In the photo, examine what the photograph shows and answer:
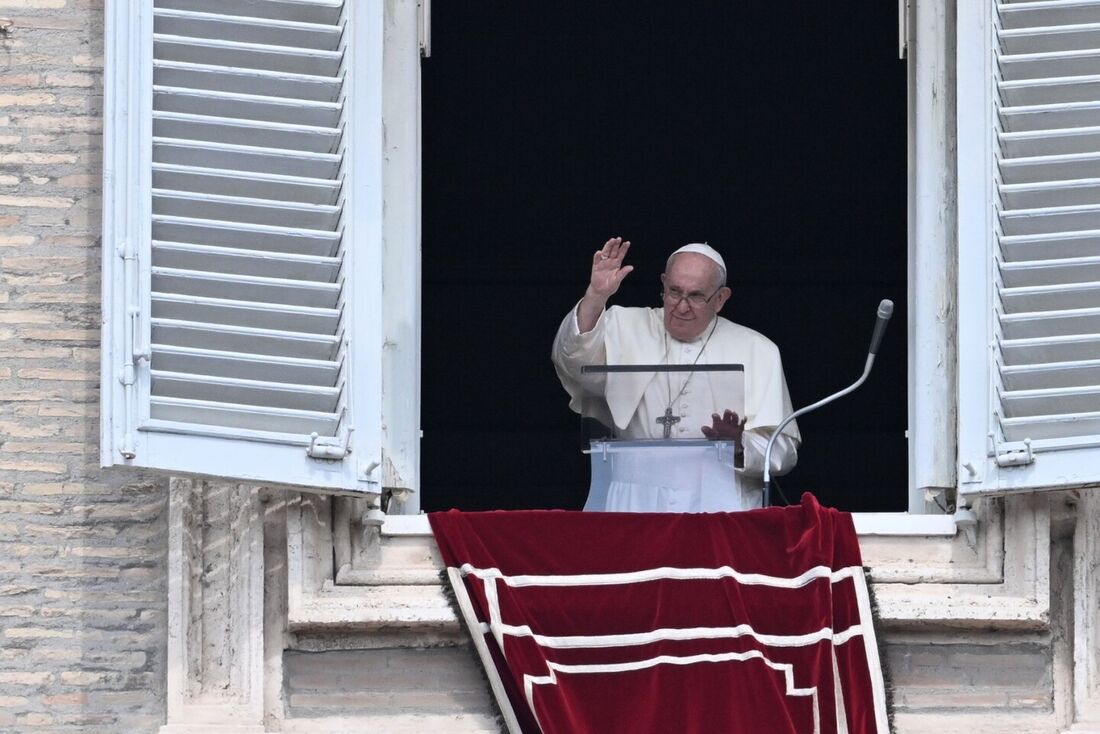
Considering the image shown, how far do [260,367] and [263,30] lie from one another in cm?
82

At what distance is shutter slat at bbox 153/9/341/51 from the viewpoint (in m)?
6.28

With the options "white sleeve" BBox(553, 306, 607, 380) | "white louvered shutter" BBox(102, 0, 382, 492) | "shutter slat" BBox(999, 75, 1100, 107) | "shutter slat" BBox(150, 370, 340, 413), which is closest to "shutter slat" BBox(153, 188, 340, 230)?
"white louvered shutter" BBox(102, 0, 382, 492)

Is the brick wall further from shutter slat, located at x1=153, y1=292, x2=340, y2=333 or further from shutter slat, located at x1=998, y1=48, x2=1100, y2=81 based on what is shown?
shutter slat, located at x1=998, y1=48, x2=1100, y2=81

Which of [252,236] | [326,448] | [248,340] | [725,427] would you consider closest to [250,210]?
[252,236]

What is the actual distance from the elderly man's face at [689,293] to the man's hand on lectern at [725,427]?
751mm

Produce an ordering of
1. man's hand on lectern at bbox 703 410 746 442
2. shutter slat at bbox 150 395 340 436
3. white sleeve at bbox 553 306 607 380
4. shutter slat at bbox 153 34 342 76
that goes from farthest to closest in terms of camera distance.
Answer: white sleeve at bbox 553 306 607 380, man's hand on lectern at bbox 703 410 746 442, shutter slat at bbox 153 34 342 76, shutter slat at bbox 150 395 340 436

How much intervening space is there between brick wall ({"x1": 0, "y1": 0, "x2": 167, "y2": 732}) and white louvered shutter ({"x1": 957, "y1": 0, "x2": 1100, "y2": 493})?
201cm

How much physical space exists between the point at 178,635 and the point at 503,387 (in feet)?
13.2

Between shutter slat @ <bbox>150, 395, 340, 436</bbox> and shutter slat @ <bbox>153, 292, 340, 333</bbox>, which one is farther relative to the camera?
shutter slat @ <bbox>153, 292, 340, 333</bbox>

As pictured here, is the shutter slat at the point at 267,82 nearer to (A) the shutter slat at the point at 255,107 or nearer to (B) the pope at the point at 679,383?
(A) the shutter slat at the point at 255,107

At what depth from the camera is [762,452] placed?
6.99m

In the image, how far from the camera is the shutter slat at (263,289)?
6148 mm

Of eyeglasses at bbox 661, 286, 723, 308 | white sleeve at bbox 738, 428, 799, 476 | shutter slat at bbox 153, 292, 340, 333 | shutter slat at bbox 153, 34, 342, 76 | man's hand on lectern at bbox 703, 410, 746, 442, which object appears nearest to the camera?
shutter slat at bbox 153, 292, 340, 333

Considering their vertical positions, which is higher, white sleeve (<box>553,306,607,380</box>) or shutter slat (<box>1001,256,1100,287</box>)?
shutter slat (<box>1001,256,1100,287</box>)
